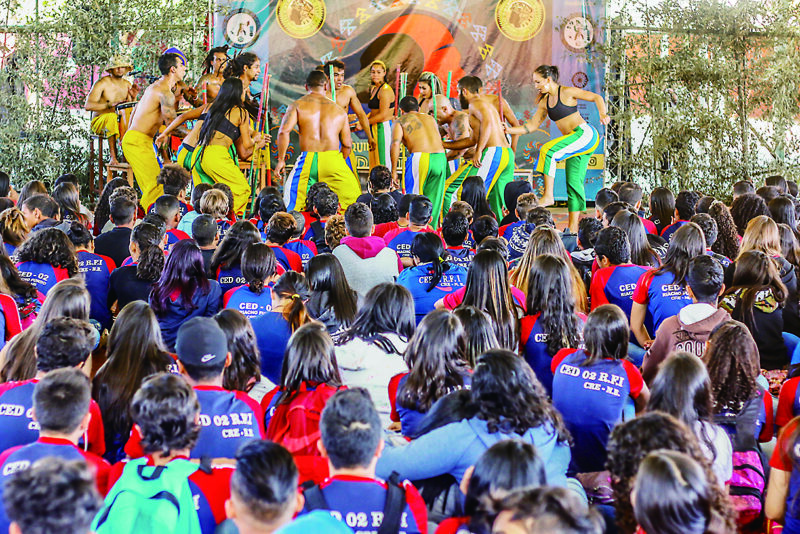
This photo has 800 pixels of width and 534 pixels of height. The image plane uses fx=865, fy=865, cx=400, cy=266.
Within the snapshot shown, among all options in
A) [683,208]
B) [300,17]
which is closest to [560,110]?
[683,208]

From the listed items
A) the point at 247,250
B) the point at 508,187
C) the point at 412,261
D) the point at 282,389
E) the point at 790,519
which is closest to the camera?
the point at 790,519

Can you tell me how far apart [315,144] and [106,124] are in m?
3.32

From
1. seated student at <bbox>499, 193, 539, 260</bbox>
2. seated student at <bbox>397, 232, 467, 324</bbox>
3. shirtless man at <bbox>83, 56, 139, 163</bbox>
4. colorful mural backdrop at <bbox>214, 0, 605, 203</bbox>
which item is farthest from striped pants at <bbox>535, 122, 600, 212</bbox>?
shirtless man at <bbox>83, 56, 139, 163</bbox>

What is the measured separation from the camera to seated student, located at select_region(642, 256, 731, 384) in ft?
12.5

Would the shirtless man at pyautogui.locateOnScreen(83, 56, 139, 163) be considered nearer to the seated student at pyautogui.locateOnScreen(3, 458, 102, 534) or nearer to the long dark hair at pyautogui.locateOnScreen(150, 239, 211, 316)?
the long dark hair at pyautogui.locateOnScreen(150, 239, 211, 316)

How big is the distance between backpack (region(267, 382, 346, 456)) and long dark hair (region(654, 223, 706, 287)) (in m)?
2.36

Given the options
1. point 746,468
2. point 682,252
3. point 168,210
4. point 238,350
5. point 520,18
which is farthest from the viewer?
point 520,18

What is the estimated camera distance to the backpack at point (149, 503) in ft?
6.84

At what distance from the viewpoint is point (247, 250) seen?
4.24 metres

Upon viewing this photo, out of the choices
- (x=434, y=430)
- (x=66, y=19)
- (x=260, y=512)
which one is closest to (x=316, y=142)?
(x=66, y=19)

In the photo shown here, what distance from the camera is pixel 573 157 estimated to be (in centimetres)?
962

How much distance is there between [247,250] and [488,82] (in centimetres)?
779

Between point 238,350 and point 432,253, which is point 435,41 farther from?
point 238,350

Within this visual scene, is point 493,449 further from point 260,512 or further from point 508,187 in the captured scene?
point 508,187
